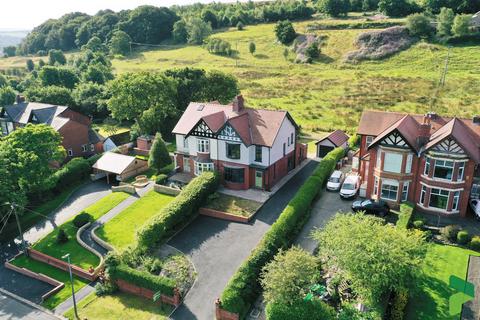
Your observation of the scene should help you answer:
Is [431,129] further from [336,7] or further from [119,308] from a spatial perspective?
[336,7]

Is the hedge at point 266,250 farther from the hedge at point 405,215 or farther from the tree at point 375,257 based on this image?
the hedge at point 405,215

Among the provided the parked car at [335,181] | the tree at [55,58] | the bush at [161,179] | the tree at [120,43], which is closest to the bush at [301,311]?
the parked car at [335,181]

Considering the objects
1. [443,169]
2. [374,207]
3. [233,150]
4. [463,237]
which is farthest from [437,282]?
[233,150]

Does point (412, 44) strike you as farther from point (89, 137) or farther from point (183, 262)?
point (183, 262)

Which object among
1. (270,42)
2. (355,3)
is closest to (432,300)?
(270,42)

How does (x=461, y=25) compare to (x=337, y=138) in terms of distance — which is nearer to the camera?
(x=337, y=138)
